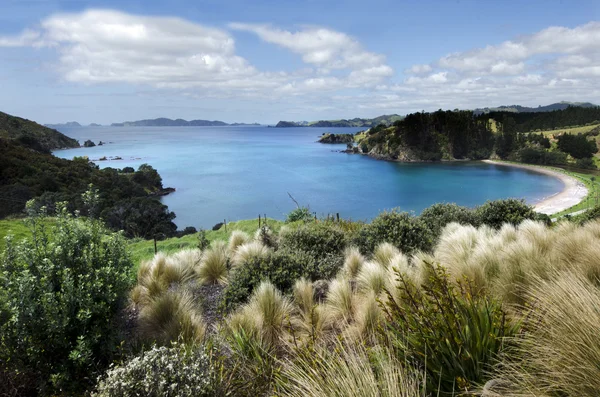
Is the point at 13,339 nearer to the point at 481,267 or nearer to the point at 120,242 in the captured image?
the point at 120,242

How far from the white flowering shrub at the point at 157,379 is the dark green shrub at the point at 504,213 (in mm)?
12350

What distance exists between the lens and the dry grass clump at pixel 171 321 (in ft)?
15.7

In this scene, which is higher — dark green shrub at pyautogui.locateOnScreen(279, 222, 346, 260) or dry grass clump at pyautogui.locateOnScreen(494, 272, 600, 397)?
dry grass clump at pyautogui.locateOnScreen(494, 272, 600, 397)

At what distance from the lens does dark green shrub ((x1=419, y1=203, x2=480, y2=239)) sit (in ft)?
42.1

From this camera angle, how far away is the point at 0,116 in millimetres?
112000

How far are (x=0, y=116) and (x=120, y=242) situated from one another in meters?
144

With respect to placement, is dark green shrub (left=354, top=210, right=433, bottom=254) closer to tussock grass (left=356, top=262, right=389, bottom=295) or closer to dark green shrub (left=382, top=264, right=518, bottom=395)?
tussock grass (left=356, top=262, right=389, bottom=295)

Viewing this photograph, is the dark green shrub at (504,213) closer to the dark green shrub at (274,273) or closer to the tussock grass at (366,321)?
the dark green shrub at (274,273)

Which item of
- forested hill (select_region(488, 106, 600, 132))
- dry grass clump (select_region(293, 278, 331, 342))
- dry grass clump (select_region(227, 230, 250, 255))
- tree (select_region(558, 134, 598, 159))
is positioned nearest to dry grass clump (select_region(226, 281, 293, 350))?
dry grass clump (select_region(293, 278, 331, 342))

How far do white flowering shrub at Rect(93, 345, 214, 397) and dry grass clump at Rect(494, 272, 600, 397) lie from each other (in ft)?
8.33

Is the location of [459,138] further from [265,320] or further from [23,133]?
[23,133]

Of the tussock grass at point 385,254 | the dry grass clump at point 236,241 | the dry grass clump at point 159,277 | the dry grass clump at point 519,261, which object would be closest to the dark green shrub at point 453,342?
the dry grass clump at point 519,261

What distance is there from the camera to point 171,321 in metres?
5.14

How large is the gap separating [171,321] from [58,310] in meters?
1.59
